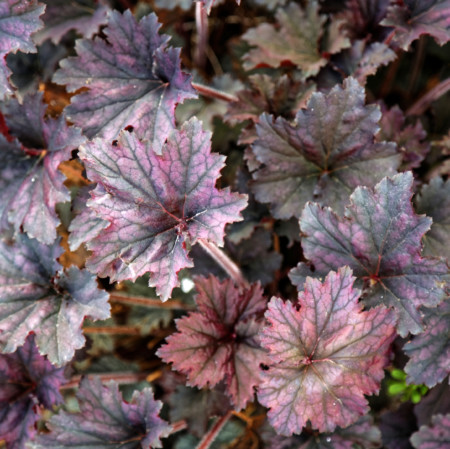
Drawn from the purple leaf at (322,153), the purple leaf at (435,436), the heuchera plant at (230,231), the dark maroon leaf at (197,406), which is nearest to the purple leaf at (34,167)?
the heuchera plant at (230,231)

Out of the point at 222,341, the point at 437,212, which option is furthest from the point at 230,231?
the point at 437,212

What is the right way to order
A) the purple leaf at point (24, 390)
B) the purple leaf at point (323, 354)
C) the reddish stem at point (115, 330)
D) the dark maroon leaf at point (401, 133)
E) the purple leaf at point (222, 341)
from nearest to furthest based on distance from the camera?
the purple leaf at point (323, 354), the purple leaf at point (222, 341), the purple leaf at point (24, 390), the dark maroon leaf at point (401, 133), the reddish stem at point (115, 330)

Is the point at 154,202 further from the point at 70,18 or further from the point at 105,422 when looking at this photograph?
the point at 70,18

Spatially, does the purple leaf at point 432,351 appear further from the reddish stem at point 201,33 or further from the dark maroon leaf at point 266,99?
the reddish stem at point 201,33

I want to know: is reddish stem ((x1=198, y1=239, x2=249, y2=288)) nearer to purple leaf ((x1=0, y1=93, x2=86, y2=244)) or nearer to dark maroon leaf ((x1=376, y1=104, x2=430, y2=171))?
purple leaf ((x1=0, y1=93, x2=86, y2=244))

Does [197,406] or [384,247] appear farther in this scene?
[197,406]

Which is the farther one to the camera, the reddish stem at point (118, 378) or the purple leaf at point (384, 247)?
the reddish stem at point (118, 378)

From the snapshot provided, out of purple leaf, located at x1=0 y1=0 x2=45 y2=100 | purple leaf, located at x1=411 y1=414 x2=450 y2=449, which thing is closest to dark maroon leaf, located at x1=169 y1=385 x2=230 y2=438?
purple leaf, located at x1=411 y1=414 x2=450 y2=449
